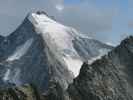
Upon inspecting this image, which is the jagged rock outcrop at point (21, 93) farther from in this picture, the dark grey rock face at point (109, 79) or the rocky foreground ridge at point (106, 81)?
the dark grey rock face at point (109, 79)

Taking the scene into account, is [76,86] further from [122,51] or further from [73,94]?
[122,51]

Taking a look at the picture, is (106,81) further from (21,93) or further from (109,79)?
(21,93)

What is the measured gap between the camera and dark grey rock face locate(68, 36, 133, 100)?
283ft

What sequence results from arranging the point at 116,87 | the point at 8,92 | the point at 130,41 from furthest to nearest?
the point at 130,41
the point at 116,87
the point at 8,92

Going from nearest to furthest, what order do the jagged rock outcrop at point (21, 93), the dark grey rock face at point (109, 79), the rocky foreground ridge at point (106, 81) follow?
the jagged rock outcrop at point (21, 93) < the rocky foreground ridge at point (106, 81) < the dark grey rock face at point (109, 79)

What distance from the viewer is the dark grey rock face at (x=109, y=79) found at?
86.2 m

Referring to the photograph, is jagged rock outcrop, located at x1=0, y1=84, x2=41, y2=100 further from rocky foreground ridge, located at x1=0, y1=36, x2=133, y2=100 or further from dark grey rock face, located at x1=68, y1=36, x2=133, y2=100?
dark grey rock face, located at x1=68, y1=36, x2=133, y2=100

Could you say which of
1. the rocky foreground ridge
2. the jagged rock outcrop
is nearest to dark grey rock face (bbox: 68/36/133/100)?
the rocky foreground ridge

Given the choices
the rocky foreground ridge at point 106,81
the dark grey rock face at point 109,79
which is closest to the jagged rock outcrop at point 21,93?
the rocky foreground ridge at point 106,81

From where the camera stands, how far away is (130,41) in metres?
93.3

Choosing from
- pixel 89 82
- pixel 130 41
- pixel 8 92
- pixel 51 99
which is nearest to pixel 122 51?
pixel 130 41

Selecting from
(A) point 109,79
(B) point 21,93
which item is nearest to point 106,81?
(A) point 109,79

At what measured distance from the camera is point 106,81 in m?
87.7

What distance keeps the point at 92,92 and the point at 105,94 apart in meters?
2.06
